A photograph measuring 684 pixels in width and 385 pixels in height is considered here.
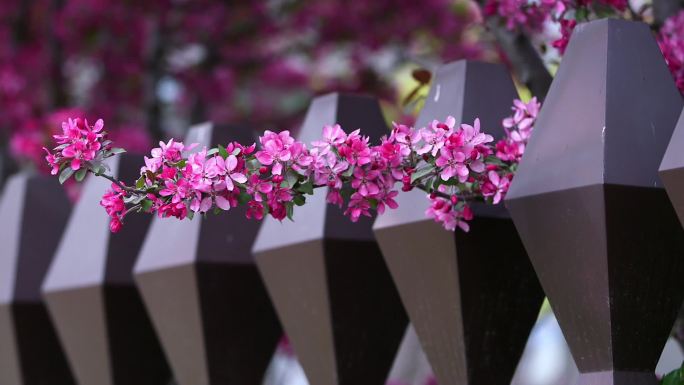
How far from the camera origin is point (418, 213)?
301 centimetres

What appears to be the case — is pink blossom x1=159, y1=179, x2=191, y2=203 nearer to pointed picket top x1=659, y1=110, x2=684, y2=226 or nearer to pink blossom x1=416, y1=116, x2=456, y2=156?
pink blossom x1=416, y1=116, x2=456, y2=156

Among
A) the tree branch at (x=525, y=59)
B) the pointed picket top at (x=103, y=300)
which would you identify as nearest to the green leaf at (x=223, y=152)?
the tree branch at (x=525, y=59)

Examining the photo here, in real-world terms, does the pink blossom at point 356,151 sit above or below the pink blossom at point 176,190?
below

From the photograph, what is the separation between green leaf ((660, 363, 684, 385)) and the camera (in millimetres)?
2738

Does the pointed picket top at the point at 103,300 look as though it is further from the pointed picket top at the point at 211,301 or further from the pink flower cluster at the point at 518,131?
the pink flower cluster at the point at 518,131

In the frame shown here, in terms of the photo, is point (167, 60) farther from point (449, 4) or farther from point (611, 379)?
point (611, 379)

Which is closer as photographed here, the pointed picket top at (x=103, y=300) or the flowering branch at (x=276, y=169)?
the flowering branch at (x=276, y=169)

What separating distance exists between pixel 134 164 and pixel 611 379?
2.22m

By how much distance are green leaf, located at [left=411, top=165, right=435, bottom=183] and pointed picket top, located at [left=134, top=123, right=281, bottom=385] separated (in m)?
1.23

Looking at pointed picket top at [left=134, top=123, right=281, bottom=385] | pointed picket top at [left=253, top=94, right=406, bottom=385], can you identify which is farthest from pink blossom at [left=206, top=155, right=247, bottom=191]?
pointed picket top at [left=134, top=123, right=281, bottom=385]

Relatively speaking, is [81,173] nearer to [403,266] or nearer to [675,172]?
[403,266]

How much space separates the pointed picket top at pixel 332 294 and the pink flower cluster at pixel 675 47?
3.10ft

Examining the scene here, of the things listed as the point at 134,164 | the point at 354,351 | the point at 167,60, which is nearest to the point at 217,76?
the point at 167,60

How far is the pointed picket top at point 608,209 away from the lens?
253cm
